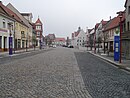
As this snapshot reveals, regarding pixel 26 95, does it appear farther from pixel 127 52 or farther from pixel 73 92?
pixel 127 52

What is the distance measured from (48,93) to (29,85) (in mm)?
1591

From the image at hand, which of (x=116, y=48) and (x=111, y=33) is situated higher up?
(x=111, y=33)

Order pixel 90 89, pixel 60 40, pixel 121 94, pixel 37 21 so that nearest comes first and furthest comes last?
pixel 121 94
pixel 90 89
pixel 37 21
pixel 60 40

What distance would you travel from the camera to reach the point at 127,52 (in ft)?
79.6

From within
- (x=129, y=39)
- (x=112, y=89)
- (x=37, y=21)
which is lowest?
(x=112, y=89)

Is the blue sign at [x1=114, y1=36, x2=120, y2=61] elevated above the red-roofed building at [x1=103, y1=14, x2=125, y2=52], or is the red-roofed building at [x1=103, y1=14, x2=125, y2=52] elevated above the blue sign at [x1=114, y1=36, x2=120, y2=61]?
the red-roofed building at [x1=103, y1=14, x2=125, y2=52]

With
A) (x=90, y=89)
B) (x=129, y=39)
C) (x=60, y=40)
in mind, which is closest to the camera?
(x=90, y=89)

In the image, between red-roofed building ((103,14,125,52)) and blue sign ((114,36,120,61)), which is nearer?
blue sign ((114,36,120,61))

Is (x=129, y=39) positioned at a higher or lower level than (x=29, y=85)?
higher

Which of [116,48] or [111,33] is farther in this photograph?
[111,33]

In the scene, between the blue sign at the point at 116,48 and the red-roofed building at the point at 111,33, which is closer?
the blue sign at the point at 116,48

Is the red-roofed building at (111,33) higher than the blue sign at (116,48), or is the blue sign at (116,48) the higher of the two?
the red-roofed building at (111,33)

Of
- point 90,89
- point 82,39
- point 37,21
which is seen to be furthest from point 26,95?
point 82,39

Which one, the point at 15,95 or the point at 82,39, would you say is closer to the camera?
the point at 15,95
